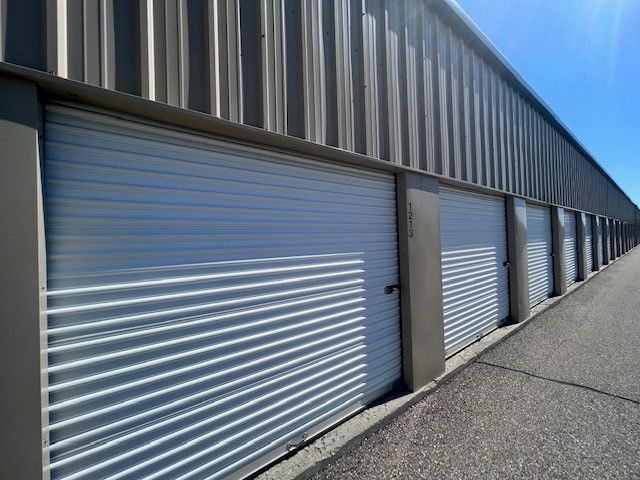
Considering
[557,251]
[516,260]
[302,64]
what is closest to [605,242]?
[557,251]

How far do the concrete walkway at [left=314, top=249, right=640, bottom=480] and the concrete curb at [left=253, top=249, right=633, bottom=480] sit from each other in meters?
0.07

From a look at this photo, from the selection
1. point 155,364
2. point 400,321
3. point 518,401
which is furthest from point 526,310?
point 155,364

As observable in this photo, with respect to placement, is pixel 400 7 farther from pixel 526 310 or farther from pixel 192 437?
pixel 526 310

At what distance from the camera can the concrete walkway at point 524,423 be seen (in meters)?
2.59

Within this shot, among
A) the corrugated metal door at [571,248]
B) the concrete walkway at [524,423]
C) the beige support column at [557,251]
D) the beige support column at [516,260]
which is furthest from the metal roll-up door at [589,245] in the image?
the concrete walkway at [524,423]

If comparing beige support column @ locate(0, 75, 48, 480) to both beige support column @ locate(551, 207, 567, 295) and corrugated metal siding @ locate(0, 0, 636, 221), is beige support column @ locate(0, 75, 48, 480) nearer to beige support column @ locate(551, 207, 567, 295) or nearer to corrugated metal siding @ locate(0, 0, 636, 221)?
corrugated metal siding @ locate(0, 0, 636, 221)

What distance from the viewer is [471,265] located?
534 cm

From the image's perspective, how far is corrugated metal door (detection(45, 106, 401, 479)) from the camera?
1763mm

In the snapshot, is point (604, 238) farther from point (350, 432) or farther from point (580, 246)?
point (350, 432)

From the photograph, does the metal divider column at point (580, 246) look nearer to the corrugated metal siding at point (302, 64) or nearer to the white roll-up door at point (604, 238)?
the white roll-up door at point (604, 238)

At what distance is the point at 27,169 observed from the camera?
1.51 metres

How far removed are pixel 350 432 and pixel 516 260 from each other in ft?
17.6

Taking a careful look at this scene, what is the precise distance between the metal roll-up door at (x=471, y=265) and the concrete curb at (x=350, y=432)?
2.21ft

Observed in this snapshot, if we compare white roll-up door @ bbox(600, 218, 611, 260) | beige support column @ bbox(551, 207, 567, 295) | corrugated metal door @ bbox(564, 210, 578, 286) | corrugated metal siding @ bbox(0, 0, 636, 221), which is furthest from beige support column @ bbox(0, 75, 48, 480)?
white roll-up door @ bbox(600, 218, 611, 260)
